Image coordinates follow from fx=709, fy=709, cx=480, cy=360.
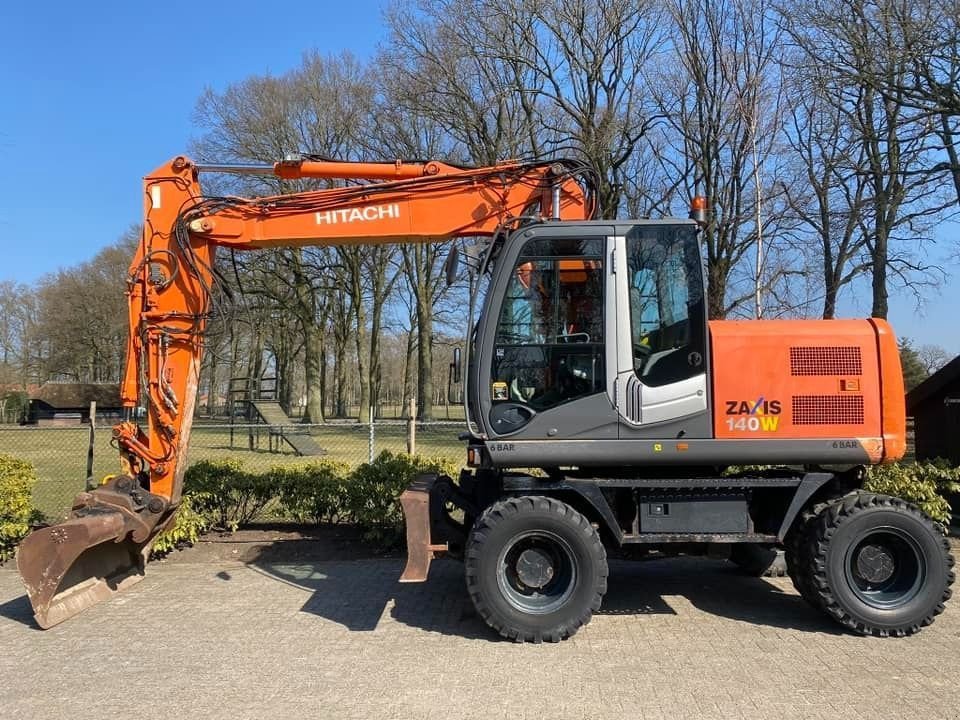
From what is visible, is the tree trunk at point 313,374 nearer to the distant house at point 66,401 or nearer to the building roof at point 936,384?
the distant house at point 66,401

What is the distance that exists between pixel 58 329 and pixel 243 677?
46561mm

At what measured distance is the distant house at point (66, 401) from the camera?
36156 mm

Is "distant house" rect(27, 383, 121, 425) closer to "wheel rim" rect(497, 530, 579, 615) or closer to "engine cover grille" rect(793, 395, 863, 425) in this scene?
"wheel rim" rect(497, 530, 579, 615)

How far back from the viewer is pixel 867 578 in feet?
16.6

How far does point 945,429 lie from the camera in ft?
28.3

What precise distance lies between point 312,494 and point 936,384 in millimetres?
7643

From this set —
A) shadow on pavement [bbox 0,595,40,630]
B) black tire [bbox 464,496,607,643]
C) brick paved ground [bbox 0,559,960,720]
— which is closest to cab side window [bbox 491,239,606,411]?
black tire [bbox 464,496,607,643]

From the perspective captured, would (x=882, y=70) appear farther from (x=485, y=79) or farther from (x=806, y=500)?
(x=485, y=79)

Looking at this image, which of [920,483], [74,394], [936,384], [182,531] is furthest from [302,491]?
[74,394]

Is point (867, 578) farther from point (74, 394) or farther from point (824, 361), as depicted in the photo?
point (74, 394)

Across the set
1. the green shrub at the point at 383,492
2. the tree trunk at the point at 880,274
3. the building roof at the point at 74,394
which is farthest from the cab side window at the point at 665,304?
the building roof at the point at 74,394

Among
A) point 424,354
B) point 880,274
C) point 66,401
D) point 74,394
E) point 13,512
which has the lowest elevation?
point 13,512

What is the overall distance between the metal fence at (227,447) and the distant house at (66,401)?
440 inches

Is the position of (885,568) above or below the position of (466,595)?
above
